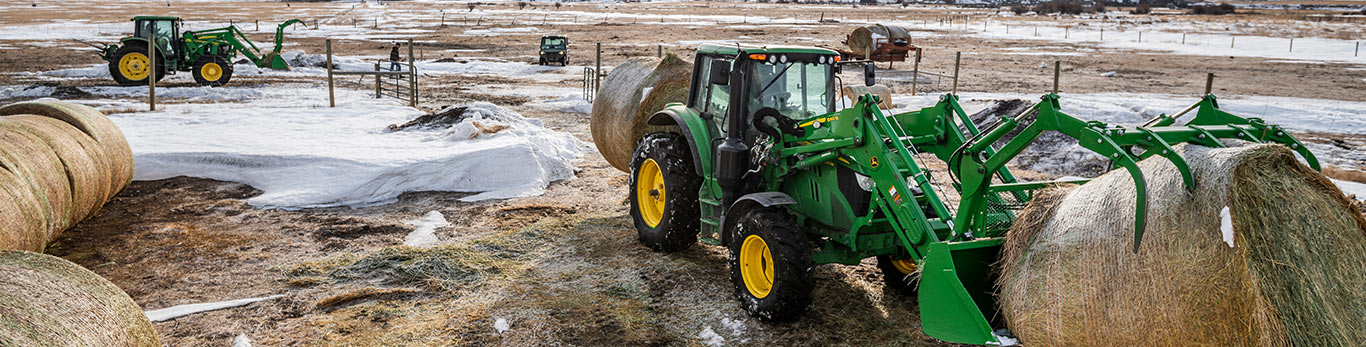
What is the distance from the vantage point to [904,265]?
7.27 meters

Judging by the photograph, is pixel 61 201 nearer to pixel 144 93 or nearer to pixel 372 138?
pixel 372 138

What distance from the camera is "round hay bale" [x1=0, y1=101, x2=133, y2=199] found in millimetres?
9586

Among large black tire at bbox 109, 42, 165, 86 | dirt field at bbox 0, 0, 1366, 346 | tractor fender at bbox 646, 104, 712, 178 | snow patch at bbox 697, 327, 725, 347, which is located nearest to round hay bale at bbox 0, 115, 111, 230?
dirt field at bbox 0, 0, 1366, 346

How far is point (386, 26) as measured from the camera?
58719mm

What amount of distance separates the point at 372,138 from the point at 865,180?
9.35 m

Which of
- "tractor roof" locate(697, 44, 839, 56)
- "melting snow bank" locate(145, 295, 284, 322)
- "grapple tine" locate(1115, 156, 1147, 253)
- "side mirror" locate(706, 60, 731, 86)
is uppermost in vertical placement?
"tractor roof" locate(697, 44, 839, 56)

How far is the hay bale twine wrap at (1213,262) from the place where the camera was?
12.3ft

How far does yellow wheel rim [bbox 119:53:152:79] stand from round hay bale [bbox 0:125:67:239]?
17896mm

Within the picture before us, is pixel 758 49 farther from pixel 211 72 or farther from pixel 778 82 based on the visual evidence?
pixel 211 72

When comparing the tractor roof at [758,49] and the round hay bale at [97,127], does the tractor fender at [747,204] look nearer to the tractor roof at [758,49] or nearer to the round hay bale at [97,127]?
the tractor roof at [758,49]

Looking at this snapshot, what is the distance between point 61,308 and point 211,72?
23.2 metres

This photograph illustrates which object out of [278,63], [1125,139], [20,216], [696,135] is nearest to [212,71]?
[278,63]

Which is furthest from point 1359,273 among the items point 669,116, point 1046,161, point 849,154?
point 1046,161

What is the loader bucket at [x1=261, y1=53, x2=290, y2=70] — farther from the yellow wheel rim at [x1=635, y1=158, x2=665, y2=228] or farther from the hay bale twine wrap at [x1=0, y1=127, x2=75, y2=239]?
the yellow wheel rim at [x1=635, y1=158, x2=665, y2=228]
